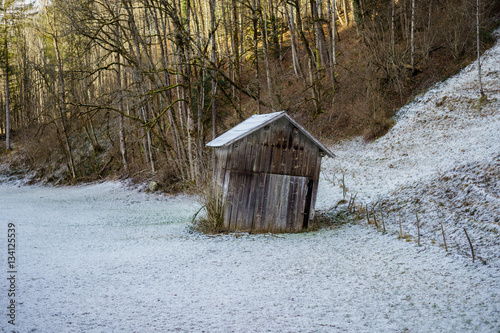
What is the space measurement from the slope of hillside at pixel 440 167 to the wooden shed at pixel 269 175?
320 cm

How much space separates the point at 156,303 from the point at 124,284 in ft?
4.36

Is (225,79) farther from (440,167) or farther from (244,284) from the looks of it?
(244,284)

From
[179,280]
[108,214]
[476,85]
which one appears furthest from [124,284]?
[476,85]

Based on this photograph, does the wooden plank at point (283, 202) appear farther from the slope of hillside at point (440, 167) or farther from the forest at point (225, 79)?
the forest at point (225, 79)

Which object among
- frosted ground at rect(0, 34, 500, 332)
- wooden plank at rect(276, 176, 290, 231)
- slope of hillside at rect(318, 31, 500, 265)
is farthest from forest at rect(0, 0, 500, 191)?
frosted ground at rect(0, 34, 500, 332)

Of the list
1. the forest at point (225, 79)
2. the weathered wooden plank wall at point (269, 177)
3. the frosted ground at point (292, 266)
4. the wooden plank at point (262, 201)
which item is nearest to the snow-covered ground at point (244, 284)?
the frosted ground at point (292, 266)

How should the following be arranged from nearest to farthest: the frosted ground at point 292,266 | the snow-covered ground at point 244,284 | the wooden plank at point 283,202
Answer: the snow-covered ground at point 244,284 < the frosted ground at point 292,266 < the wooden plank at point 283,202

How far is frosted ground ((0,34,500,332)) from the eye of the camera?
570 cm

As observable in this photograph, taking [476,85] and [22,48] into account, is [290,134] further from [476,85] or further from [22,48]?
[22,48]

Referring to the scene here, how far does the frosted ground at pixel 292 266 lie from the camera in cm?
570

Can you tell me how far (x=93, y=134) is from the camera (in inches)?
1203

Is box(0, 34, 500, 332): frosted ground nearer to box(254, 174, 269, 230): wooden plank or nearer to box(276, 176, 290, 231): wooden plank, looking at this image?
box(254, 174, 269, 230): wooden plank

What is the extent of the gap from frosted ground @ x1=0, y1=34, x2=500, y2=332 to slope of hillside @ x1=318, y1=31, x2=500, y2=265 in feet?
0.24

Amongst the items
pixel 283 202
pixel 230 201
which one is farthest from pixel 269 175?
pixel 230 201
